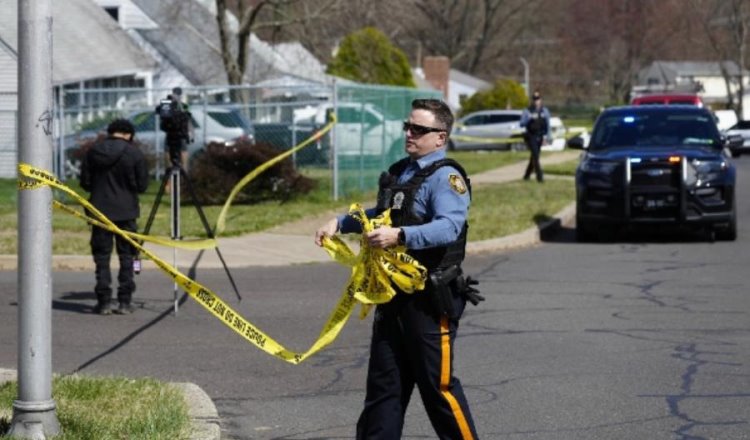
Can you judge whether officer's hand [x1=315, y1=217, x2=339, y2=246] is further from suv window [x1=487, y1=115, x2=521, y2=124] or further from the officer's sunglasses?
suv window [x1=487, y1=115, x2=521, y2=124]

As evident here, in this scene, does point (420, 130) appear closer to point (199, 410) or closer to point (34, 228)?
point (34, 228)

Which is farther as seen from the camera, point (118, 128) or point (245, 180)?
point (245, 180)

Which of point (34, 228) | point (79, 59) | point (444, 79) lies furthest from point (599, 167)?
point (444, 79)

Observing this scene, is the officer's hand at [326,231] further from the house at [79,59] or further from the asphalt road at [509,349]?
the house at [79,59]

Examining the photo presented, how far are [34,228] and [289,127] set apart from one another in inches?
777

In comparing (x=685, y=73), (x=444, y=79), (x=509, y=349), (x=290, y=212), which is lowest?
(x=509, y=349)

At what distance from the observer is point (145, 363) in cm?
1026

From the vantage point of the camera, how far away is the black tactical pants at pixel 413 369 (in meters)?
A: 6.30

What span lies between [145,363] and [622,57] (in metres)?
75.3

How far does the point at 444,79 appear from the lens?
6344cm

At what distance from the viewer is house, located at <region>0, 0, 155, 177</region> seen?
29.8 m

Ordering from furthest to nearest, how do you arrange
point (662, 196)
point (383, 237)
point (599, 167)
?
point (599, 167), point (662, 196), point (383, 237)

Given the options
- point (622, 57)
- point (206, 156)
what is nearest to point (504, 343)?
point (206, 156)

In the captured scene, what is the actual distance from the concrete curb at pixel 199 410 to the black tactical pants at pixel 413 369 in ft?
4.43
